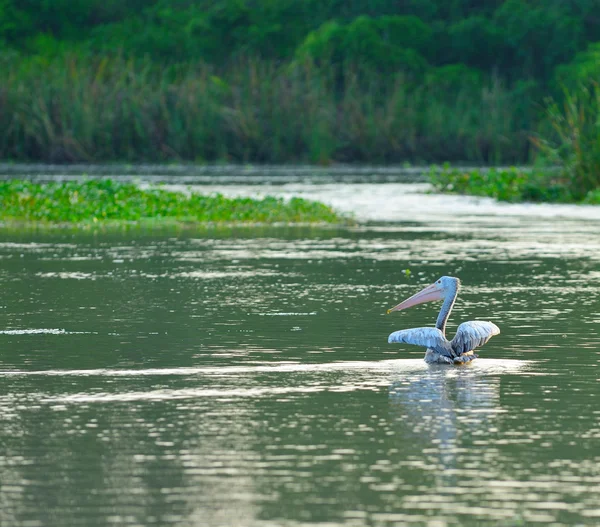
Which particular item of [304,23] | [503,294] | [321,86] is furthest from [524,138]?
[503,294]

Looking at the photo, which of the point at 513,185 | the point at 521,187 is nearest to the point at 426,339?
the point at 521,187

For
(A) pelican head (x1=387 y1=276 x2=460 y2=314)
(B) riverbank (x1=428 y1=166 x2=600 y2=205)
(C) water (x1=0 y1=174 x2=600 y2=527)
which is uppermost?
(A) pelican head (x1=387 y1=276 x2=460 y2=314)

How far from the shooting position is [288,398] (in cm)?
922

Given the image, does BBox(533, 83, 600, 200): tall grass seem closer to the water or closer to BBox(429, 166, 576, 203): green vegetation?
BBox(429, 166, 576, 203): green vegetation

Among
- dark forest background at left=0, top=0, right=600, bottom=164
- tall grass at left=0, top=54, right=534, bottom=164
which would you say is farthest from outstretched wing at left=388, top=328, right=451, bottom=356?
tall grass at left=0, top=54, right=534, bottom=164

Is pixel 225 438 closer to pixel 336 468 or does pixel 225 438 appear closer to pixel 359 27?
pixel 336 468

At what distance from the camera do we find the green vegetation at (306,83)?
150ft

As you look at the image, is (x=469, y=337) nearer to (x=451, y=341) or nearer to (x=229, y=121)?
(x=451, y=341)

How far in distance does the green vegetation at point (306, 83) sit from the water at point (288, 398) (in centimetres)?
1457

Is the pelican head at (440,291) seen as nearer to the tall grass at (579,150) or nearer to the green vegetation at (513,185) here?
the tall grass at (579,150)

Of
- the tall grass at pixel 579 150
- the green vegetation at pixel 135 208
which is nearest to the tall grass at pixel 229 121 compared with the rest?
the tall grass at pixel 579 150

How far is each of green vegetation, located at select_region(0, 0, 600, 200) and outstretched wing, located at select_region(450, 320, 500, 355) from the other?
19343 millimetres

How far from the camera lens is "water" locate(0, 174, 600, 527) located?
266 inches

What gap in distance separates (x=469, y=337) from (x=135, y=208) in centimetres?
1711
